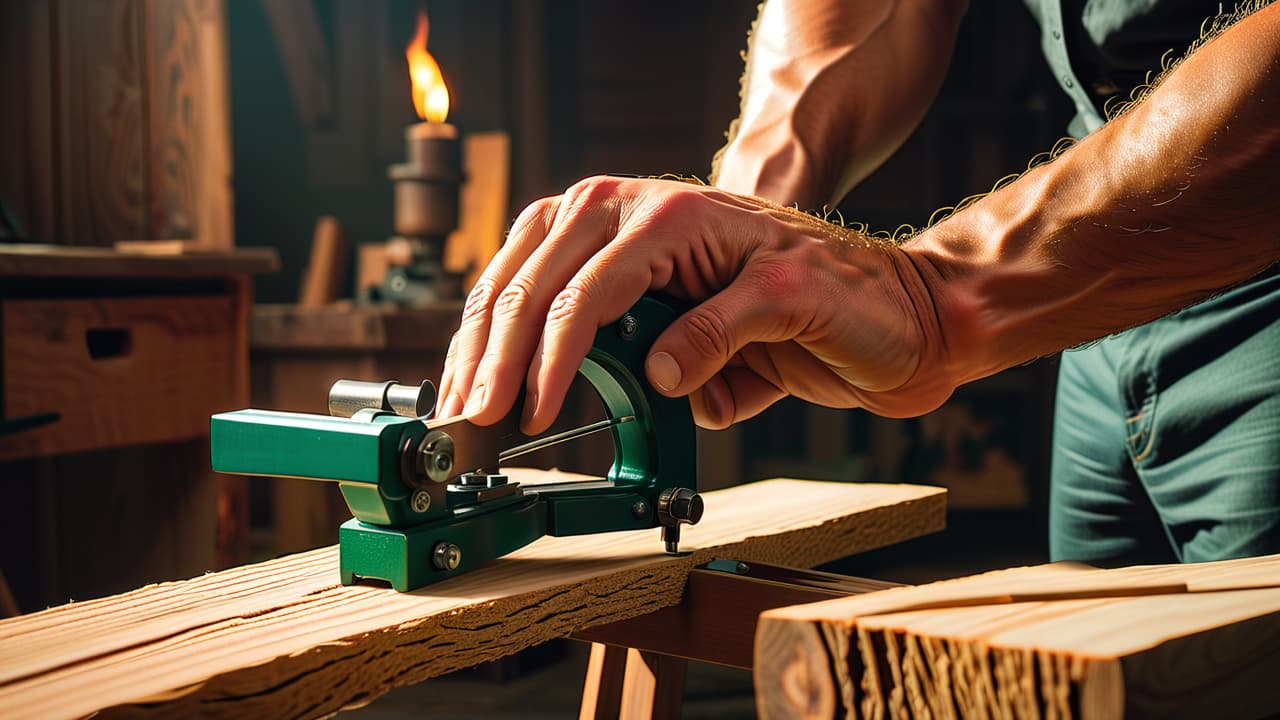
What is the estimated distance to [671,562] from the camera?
1006 millimetres

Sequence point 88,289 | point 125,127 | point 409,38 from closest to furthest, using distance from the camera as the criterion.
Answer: point 88,289 < point 125,127 < point 409,38

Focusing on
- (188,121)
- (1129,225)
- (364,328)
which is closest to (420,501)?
(1129,225)

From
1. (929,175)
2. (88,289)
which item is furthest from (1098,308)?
(929,175)

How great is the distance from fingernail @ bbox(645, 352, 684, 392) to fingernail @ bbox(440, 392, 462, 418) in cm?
16

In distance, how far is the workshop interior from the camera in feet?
2.92

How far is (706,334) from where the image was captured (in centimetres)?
95

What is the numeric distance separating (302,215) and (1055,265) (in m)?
3.97

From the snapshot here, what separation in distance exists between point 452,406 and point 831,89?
2.21 feet

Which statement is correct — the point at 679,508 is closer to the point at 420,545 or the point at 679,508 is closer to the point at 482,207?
the point at 420,545

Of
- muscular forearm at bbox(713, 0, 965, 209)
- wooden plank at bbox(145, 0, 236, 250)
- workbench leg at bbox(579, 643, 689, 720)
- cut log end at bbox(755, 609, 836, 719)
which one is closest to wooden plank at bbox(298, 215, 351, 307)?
wooden plank at bbox(145, 0, 236, 250)

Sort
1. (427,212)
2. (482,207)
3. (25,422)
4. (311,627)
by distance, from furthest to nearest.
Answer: (482,207) < (427,212) < (25,422) < (311,627)

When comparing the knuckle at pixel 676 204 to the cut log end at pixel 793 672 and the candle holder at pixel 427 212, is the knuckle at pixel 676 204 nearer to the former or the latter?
the cut log end at pixel 793 672

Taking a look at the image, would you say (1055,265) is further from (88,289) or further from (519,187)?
(519,187)

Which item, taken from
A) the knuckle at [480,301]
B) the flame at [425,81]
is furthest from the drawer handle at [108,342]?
the knuckle at [480,301]
